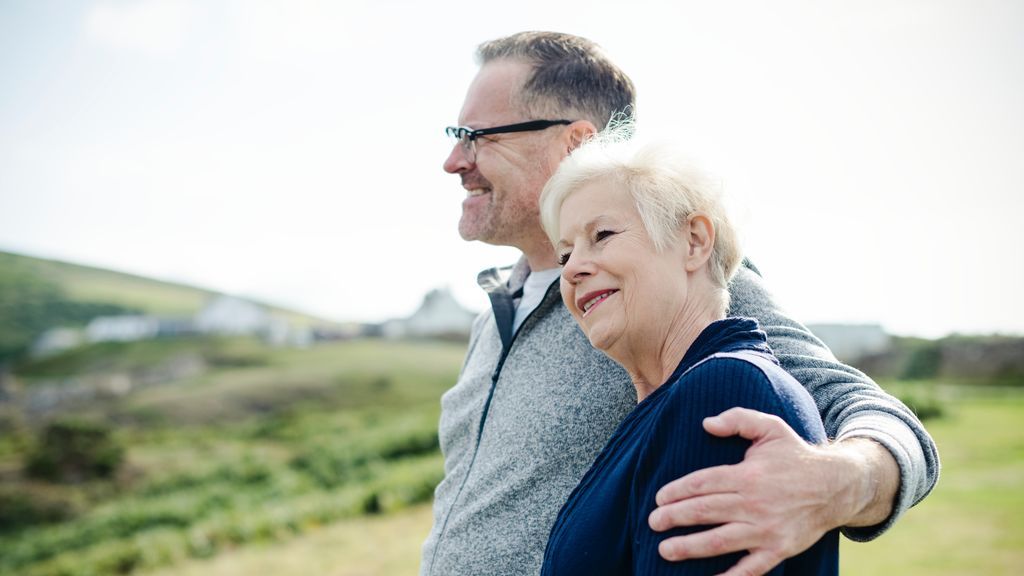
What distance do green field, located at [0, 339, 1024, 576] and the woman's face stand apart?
19.2 ft

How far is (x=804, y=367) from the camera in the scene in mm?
1790

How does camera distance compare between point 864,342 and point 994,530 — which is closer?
point 994,530

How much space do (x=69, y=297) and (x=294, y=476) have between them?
37.3 meters

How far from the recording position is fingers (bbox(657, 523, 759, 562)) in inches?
46.2

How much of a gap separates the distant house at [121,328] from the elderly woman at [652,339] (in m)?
47.2

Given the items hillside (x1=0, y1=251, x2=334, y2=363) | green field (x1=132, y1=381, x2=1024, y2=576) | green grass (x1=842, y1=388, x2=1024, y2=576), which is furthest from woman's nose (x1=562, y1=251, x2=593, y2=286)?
hillside (x1=0, y1=251, x2=334, y2=363)

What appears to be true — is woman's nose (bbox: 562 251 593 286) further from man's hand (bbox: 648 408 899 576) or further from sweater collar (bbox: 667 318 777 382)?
man's hand (bbox: 648 408 899 576)

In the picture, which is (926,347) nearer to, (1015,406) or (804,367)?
(1015,406)

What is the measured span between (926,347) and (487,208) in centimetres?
1480

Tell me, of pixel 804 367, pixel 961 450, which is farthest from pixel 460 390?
pixel 961 450

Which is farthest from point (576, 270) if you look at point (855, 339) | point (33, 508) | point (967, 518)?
point (33, 508)

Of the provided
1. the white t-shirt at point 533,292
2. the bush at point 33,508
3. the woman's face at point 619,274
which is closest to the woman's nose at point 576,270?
the woman's face at point 619,274

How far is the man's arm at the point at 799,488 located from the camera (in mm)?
1177

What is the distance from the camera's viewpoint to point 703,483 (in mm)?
1186
